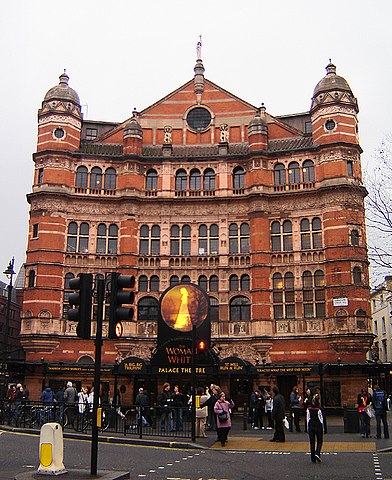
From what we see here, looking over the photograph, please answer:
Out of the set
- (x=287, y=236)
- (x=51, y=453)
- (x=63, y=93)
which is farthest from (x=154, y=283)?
(x=51, y=453)

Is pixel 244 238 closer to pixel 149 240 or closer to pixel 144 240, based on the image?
pixel 149 240

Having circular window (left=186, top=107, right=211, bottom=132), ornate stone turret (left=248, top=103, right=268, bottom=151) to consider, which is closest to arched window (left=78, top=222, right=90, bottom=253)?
circular window (left=186, top=107, right=211, bottom=132)

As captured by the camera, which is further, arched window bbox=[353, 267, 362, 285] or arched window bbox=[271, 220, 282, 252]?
arched window bbox=[271, 220, 282, 252]

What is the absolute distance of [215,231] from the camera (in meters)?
42.4

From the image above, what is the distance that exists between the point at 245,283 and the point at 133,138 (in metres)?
13.8

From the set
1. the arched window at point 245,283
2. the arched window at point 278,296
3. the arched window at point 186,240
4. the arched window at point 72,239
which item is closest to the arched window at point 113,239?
the arched window at point 72,239

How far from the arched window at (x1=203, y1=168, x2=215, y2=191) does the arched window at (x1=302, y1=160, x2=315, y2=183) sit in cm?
669

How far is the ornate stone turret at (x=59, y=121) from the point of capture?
43188mm

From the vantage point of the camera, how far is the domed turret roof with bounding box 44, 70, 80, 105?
43844 millimetres

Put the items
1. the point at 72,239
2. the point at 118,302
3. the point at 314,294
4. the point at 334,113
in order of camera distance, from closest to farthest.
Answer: the point at 118,302, the point at 314,294, the point at 334,113, the point at 72,239

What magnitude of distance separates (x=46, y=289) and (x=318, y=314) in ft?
61.1

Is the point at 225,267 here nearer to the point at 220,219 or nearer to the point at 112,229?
the point at 220,219

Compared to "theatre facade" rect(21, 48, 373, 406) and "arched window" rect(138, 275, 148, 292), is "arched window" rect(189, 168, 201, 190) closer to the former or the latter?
"theatre facade" rect(21, 48, 373, 406)

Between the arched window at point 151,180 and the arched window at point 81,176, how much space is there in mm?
4604
